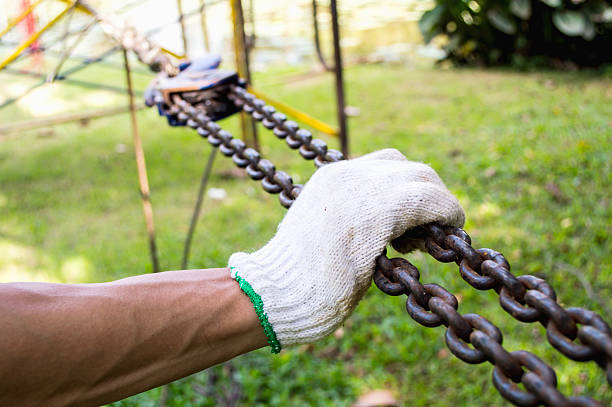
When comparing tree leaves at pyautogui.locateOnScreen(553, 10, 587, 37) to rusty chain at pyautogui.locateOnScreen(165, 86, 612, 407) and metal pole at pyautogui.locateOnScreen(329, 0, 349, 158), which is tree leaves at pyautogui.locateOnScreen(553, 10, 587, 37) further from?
rusty chain at pyautogui.locateOnScreen(165, 86, 612, 407)

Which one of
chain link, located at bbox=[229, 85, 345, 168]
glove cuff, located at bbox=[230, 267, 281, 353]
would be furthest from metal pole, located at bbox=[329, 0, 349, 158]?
glove cuff, located at bbox=[230, 267, 281, 353]

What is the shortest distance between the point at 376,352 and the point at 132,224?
1.91 metres

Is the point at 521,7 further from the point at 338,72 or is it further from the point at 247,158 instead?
the point at 247,158

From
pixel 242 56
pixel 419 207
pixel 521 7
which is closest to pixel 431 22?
pixel 521 7

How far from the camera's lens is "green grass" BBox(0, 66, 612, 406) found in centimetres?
220

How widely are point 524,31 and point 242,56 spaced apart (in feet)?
13.5

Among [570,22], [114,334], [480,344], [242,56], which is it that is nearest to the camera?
[480,344]

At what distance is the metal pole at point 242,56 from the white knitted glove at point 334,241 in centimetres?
259

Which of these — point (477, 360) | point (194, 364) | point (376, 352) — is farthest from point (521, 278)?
point (376, 352)

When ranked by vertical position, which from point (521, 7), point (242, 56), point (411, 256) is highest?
point (242, 56)

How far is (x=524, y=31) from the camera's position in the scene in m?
6.33

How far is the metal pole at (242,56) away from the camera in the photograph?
131 inches

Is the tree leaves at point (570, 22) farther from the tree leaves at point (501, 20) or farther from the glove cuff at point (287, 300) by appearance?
the glove cuff at point (287, 300)

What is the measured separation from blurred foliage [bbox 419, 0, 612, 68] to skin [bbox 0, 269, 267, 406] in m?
5.92
